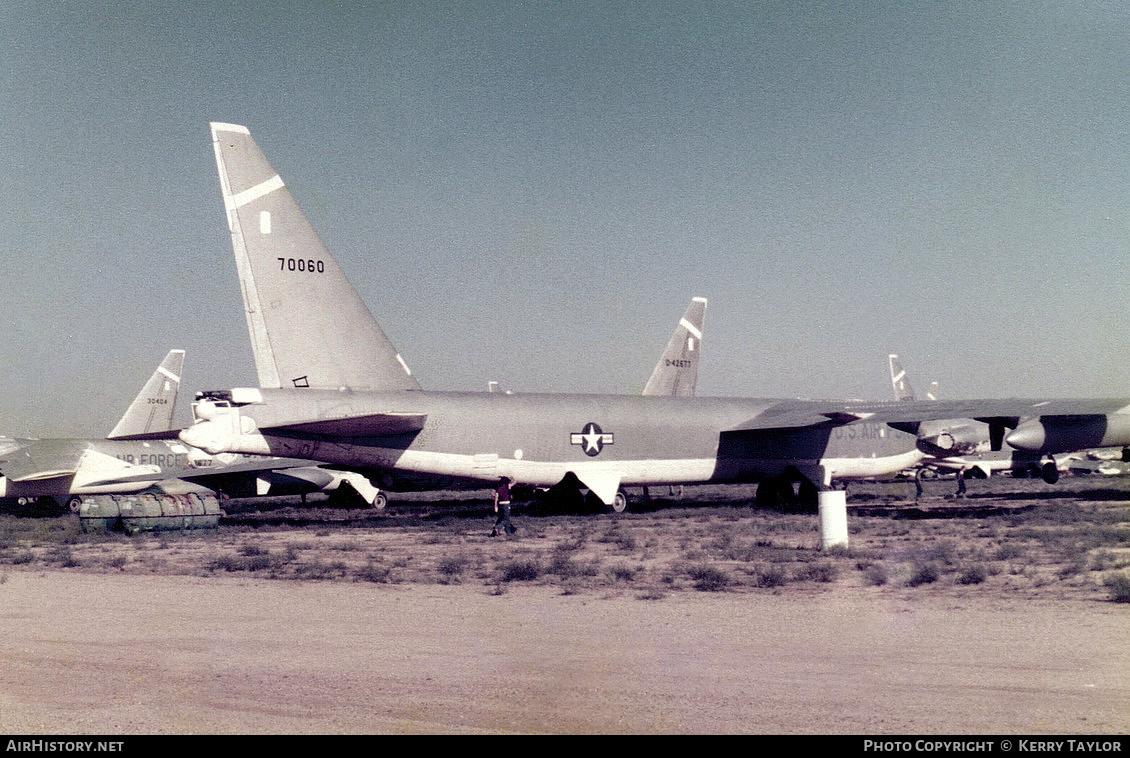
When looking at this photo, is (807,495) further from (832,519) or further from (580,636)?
(580,636)

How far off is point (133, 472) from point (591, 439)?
1737 centimetres

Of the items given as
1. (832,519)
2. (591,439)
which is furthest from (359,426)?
(832,519)

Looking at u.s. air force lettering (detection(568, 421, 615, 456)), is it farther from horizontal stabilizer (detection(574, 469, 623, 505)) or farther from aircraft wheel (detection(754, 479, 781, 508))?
aircraft wheel (detection(754, 479, 781, 508))

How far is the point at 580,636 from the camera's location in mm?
9000

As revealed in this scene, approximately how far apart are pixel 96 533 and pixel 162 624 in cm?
1414

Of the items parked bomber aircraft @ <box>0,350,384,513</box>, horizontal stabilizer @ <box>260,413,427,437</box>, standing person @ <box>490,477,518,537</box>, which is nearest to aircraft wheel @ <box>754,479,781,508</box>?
standing person @ <box>490,477,518,537</box>

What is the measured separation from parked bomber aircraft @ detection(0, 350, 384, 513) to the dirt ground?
541 inches

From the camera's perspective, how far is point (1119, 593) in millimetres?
10258

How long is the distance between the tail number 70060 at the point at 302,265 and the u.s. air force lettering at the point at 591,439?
302 inches

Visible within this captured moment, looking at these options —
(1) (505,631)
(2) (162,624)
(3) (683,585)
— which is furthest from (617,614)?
(2) (162,624)

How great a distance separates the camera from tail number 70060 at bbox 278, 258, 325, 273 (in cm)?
2041

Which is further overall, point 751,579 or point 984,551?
point 984,551
